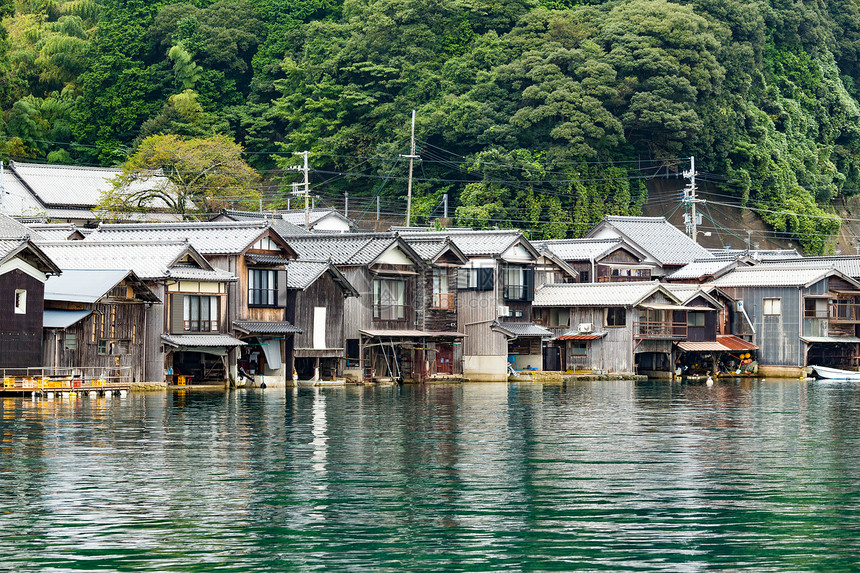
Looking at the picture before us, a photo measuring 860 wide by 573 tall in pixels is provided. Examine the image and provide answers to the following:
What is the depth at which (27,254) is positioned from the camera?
52.9 metres

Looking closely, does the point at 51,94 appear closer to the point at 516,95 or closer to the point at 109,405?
the point at 516,95

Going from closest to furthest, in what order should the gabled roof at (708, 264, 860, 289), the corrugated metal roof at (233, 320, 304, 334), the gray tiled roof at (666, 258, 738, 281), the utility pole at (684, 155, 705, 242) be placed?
the corrugated metal roof at (233, 320, 304, 334) → the gabled roof at (708, 264, 860, 289) → the gray tiled roof at (666, 258, 738, 281) → the utility pole at (684, 155, 705, 242)

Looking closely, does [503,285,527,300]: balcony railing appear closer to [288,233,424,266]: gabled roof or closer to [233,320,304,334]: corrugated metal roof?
[288,233,424,266]: gabled roof

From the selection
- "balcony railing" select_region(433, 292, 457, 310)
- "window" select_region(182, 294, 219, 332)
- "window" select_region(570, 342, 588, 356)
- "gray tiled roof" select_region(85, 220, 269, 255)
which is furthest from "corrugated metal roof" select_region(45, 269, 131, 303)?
"window" select_region(570, 342, 588, 356)

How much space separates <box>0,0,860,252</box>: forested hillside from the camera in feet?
330

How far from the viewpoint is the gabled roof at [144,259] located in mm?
59312

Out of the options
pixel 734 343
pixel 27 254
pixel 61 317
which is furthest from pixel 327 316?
pixel 734 343

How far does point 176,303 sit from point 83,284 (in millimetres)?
5074

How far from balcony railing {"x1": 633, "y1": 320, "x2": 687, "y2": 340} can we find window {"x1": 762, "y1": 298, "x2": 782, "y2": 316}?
703 cm

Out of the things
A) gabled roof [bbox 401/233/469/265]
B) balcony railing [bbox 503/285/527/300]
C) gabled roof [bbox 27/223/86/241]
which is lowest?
balcony railing [bbox 503/285/527/300]

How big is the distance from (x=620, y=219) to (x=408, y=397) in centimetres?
4161

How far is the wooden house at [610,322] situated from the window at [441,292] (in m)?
9.41

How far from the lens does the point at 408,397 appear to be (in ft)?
184

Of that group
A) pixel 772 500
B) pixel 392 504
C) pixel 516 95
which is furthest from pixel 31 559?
pixel 516 95
